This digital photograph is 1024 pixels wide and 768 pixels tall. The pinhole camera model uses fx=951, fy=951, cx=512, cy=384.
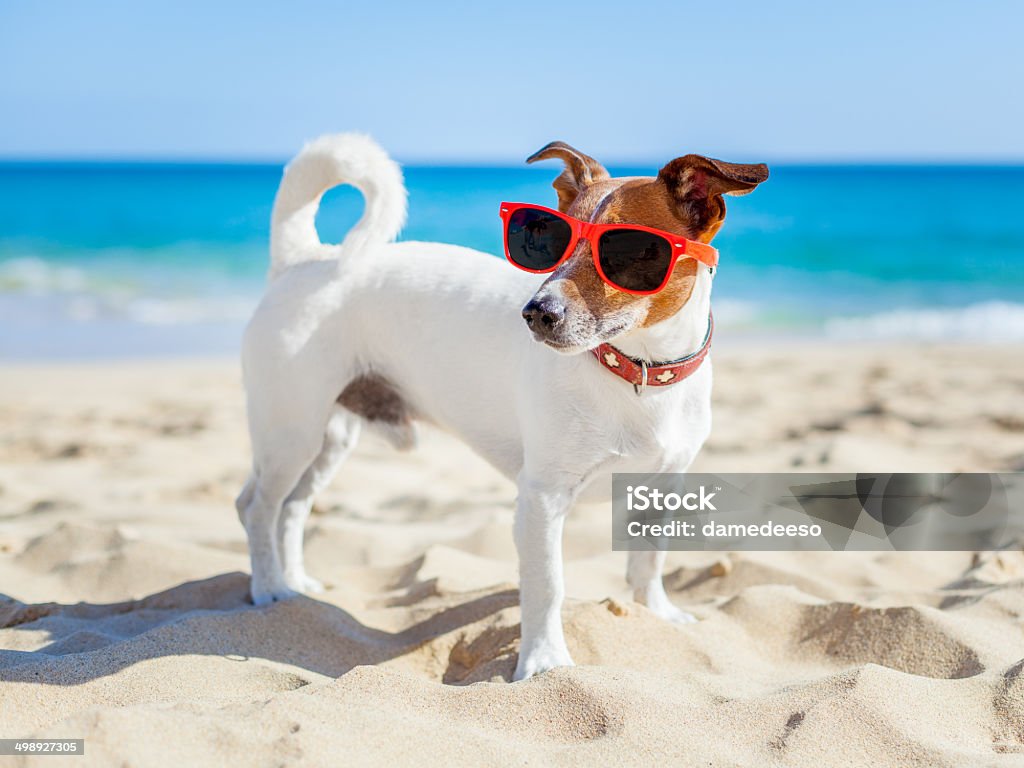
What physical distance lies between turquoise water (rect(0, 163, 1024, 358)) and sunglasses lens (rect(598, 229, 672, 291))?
8614 mm

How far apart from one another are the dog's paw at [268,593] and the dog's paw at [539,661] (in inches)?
40.2

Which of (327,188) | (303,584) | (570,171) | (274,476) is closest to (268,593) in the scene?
(303,584)

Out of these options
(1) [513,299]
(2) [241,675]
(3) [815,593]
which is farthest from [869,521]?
(2) [241,675]

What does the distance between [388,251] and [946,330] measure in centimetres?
1034

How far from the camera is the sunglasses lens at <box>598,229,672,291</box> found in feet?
7.79

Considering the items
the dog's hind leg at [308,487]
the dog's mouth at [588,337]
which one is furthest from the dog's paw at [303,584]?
the dog's mouth at [588,337]

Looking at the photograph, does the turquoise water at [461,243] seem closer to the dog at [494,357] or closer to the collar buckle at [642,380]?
the dog at [494,357]

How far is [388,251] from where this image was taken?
344 cm

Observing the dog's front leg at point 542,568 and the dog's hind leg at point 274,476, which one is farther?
the dog's hind leg at point 274,476

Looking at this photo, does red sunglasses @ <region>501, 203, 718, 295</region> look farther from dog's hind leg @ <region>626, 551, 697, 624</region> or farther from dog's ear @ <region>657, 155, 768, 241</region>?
dog's hind leg @ <region>626, 551, 697, 624</region>

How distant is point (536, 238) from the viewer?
2596mm

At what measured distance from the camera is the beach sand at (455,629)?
2100 mm

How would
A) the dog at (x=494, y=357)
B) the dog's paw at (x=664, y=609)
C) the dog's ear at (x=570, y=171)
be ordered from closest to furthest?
1. the dog at (x=494, y=357)
2. the dog's ear at (x=570, y=171)
3. the dog's paw at (x=664, y=609)

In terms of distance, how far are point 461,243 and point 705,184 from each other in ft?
61.2
